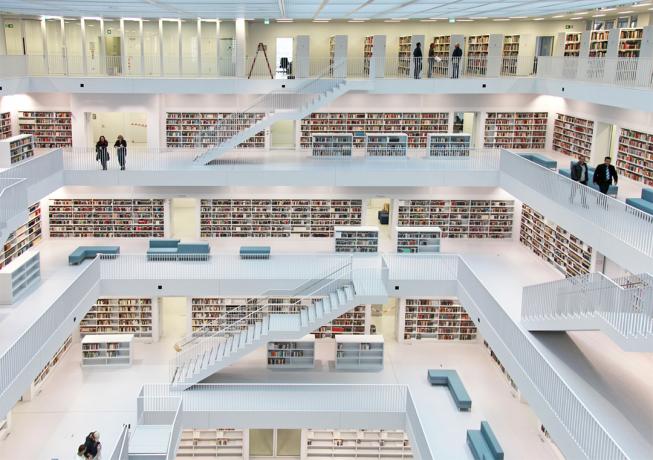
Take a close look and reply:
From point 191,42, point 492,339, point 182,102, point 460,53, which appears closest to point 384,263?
point 492,339

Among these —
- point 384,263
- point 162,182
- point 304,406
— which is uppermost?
point 162,182

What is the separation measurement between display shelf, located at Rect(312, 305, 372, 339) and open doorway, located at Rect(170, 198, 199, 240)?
16.3 feet

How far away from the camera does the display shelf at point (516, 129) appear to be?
22.8 metres

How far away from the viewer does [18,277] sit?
15484 mm

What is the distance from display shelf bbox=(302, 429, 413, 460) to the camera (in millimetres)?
17016

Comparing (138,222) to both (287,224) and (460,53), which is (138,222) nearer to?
(287,224)

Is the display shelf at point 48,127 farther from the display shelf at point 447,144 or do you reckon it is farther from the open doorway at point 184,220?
the display shelf at point 447,144

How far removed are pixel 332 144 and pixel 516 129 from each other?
20.9 feet

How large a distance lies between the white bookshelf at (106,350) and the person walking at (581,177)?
37.5 ft

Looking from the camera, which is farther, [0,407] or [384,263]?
[384,263]

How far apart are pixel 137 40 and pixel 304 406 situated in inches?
553

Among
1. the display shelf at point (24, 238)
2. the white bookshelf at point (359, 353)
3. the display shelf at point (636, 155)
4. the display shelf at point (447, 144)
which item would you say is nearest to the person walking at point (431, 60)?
the display shelf at point (447, 144)

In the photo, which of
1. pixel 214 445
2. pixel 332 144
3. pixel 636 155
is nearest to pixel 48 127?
pixel 332 144

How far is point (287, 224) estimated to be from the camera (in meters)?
21.3
